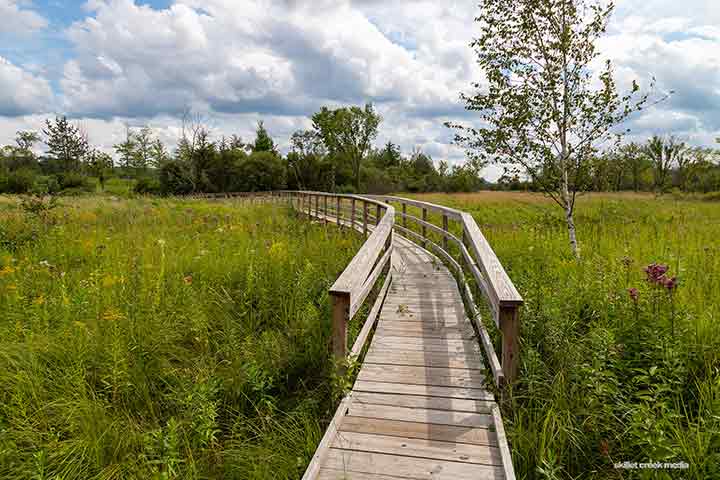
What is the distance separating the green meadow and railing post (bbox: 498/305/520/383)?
197 mm

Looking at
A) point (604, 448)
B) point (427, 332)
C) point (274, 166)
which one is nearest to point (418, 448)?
point (604, 448)

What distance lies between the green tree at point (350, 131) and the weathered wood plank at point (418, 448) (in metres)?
48.3

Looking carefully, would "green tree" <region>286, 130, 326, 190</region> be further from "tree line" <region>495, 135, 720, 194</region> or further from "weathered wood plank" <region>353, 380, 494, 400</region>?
"weathered wood plank" <region>353, 380, 494, 400</region>

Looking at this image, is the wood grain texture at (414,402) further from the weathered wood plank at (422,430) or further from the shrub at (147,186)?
the shrub at (147,186)

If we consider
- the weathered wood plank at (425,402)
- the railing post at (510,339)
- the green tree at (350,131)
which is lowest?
the weathered wood plank at (425,402)

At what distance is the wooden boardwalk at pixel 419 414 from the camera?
2570mm

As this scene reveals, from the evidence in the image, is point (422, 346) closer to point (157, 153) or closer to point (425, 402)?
point (425, 402)

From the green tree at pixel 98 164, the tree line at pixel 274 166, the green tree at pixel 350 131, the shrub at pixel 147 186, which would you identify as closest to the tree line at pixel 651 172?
the tree line at pixel 274 166

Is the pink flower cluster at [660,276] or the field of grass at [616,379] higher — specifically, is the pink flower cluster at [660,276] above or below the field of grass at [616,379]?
above

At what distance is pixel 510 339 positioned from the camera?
295 centimetres

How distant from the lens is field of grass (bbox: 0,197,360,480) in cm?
299

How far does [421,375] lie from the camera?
370 centimetres

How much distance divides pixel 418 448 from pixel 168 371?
253 cm

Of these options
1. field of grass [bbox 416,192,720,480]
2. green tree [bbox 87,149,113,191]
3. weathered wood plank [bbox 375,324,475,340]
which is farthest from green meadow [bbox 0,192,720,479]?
green tree [bbox 87,149,113,191]
